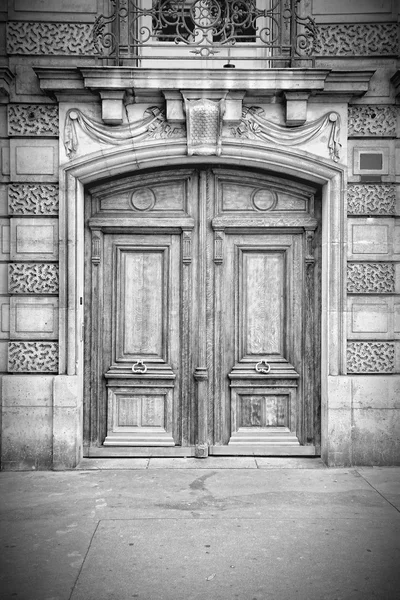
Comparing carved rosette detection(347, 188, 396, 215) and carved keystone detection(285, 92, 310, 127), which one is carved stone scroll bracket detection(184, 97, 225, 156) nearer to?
carved keystone detection(285, 92, 310, 127)

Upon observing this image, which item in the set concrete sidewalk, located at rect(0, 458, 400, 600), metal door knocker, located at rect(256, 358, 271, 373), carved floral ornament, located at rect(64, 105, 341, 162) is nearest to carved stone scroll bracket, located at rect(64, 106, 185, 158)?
carved floral ornament, located at rect(64, 105, 341, 162)

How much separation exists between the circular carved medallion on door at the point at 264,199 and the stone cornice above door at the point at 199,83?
898mm

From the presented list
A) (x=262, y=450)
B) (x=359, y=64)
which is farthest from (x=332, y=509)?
(x=359, y=64)

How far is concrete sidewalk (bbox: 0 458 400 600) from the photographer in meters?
4.24

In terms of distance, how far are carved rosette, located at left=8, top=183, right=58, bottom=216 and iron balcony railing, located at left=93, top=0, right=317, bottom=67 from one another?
61.1 inches

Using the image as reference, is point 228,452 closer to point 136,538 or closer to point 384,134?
point 136,538

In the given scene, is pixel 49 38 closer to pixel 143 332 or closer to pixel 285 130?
pixel 285 130

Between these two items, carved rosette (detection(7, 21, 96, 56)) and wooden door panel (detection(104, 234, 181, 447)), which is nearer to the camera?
carved rosette (detection(7, 21, 96, 56))

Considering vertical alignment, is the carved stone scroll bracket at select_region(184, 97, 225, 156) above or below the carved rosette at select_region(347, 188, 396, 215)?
above

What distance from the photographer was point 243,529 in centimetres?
521

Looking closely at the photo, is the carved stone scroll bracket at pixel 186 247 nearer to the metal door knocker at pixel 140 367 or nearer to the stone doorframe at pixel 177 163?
the stone doorframe at pixel 177 163

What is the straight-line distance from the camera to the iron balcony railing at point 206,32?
22.5 feet

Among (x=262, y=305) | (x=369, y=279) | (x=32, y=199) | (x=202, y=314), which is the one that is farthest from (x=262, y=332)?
(x=32, y=199)

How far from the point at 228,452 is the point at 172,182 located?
306cm
